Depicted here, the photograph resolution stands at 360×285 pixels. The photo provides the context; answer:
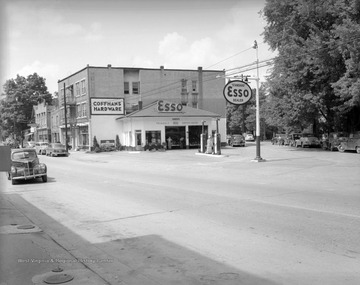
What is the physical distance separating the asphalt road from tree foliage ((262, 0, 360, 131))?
15483 millimetres

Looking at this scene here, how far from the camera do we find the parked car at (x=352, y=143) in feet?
104

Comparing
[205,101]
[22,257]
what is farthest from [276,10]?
[22,257]

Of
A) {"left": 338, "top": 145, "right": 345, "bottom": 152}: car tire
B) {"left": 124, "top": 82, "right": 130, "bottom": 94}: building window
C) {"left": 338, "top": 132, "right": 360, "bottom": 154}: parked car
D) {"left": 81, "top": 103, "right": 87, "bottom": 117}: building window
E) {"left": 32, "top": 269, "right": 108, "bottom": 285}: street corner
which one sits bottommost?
{"left": 32, "top": 269, "right": 108, "bottom": 285}: street corner

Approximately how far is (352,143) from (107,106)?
105ft

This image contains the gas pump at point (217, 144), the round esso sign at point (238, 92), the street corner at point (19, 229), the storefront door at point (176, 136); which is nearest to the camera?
the street corner at point (19, 229)

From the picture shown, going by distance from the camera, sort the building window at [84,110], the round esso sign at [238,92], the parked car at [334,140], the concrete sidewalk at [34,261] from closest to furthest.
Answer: the concrete sidewalk at [34,261] < the round esso sign at [238,92] < the parked car at [334,140] < the building window at [84,110]

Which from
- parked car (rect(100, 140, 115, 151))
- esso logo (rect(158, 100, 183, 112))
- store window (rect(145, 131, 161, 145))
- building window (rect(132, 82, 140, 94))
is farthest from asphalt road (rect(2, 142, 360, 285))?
building window (rect(132, 82, 140, 94))

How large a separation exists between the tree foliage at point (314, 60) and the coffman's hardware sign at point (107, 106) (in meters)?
21.3

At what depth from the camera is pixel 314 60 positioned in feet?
99.8

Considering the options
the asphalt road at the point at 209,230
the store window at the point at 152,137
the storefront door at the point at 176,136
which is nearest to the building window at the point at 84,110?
the store window at the point at 152,137

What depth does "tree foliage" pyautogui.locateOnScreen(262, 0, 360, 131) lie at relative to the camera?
2689 cm

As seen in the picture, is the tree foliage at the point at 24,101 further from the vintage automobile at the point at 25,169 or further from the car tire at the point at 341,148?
the vintage automobile at the point at 25,169

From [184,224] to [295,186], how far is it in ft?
24.1

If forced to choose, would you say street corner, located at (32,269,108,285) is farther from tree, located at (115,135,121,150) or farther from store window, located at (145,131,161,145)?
tree, located at (115,135,121,150)
